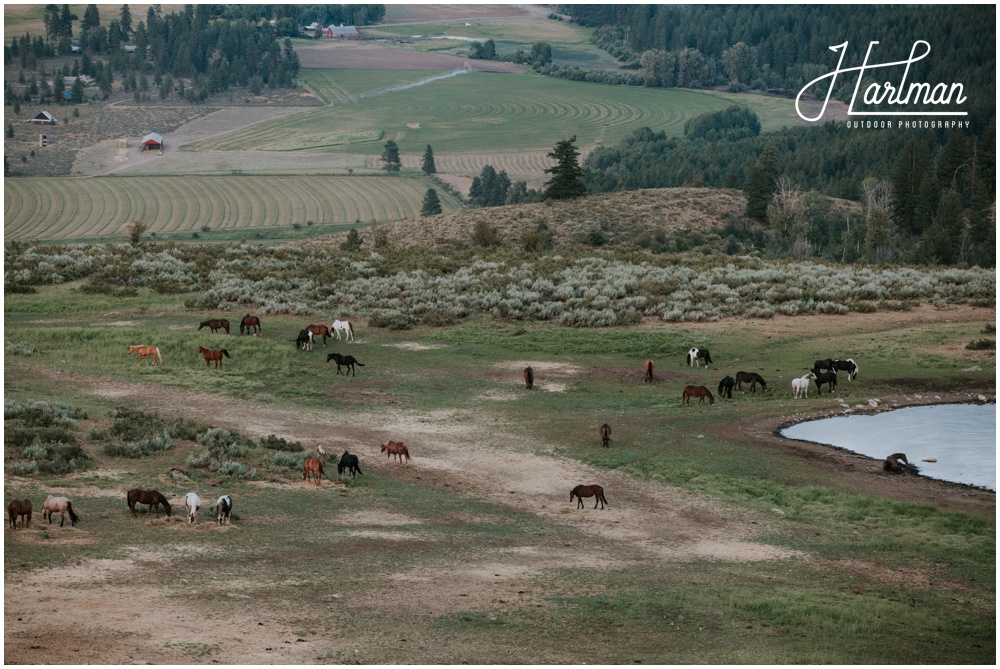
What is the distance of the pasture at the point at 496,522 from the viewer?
1755 cm

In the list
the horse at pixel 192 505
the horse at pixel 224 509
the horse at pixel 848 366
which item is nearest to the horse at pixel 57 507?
the horse at pixel 192 505

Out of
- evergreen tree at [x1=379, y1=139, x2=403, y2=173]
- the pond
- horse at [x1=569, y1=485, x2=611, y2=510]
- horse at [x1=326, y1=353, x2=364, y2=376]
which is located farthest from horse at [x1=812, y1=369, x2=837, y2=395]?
evergreen tree at [x1=379, y1=139, x2=403, y2=173]

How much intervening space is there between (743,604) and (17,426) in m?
18.7

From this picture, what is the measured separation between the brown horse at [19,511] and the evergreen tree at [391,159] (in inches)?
5308

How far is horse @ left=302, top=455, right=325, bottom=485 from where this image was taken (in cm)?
2702

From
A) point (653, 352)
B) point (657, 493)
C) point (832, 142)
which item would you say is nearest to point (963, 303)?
point (653, 352)

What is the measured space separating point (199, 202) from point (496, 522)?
11569 centimetres

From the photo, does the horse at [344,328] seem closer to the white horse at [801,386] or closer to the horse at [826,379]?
the white horse at [801,386]

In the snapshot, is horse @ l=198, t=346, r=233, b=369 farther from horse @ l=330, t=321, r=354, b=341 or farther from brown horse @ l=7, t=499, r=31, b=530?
brown horse @ l=7, t=499, r=31, b=530

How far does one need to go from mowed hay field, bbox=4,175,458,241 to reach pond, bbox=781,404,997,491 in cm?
9375

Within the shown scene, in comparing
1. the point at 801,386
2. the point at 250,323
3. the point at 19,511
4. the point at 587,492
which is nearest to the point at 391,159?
the point at 250,323

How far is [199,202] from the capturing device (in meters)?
132

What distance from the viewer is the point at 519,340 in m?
47.6

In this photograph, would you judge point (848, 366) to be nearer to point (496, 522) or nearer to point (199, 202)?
point (496, 522)
